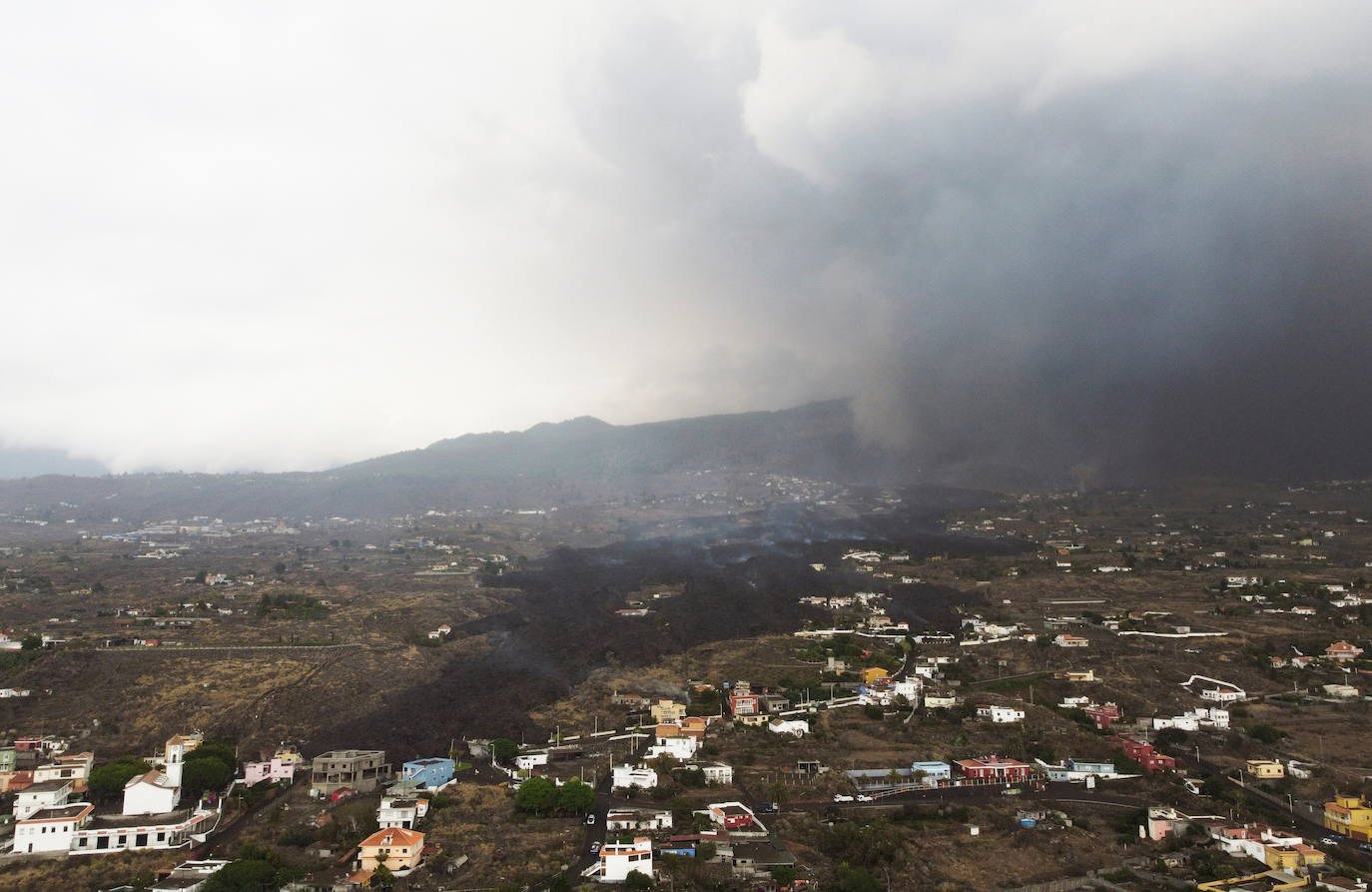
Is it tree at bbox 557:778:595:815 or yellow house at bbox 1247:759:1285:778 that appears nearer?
tree at bbox 557:778:595:815

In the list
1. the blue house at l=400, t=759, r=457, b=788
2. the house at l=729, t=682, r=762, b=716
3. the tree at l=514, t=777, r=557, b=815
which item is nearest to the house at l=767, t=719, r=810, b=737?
the house at l=729, t=682, r=762, b=716

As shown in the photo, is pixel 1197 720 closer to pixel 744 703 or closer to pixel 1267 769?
pixel 1267 769

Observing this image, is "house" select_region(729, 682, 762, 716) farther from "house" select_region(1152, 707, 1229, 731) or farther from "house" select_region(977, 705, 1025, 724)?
"house" select_region(1152, 707, 1229, 731)

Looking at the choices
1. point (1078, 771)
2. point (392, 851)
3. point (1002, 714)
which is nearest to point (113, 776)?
point (392, 851)

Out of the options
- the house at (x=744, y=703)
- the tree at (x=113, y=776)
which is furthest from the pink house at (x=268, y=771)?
the house at (x=744, y=703)

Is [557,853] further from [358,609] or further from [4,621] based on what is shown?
[4,621]

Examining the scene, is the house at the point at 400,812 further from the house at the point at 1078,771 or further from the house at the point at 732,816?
the house at the point at 1078,771
